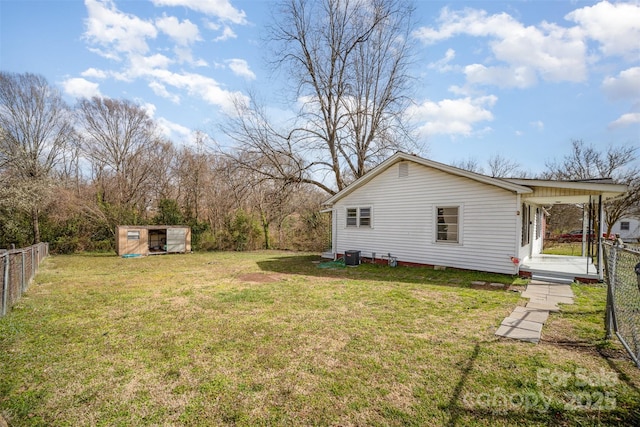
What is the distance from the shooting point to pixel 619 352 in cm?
346

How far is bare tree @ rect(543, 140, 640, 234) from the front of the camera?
20047 mm

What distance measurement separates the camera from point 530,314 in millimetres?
4938

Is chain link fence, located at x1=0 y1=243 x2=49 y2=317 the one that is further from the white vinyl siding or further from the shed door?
the white vinyl siding

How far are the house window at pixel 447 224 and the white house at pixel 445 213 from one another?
30 mm

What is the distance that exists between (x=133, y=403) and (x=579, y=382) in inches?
170

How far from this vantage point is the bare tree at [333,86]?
15734 millimetres

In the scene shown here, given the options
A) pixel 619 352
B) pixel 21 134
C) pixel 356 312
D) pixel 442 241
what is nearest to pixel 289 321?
pixel 356 312

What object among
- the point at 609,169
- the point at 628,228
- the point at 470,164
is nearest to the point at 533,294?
the point at 609,169

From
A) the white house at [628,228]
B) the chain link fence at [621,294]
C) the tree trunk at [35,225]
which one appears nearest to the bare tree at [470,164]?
the white house at [628,228]

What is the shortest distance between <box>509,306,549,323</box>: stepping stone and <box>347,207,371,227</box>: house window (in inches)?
258

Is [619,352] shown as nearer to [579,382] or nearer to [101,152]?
[579,382]

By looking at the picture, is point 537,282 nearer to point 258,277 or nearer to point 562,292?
point 562,292

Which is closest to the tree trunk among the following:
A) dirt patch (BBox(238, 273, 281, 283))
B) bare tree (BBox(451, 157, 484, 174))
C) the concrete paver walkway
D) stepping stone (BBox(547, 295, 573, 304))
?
dirt patch (BBox(238, 273, 281, 283))

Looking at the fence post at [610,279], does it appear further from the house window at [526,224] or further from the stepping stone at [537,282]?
the house window at [526,224]
